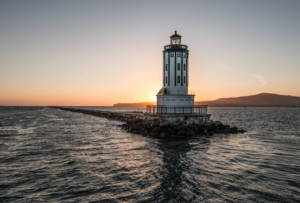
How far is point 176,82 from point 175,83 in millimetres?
211

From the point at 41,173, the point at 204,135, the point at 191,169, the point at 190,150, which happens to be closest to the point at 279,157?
the point at 190,150

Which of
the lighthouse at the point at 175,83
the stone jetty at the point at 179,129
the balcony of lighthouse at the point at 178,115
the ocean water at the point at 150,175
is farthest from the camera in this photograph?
the lighthouse at the point at 175,83

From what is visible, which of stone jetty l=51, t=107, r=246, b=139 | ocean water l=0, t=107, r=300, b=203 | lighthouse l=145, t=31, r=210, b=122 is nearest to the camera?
ocean water l=0, t=107, r=300, b=203

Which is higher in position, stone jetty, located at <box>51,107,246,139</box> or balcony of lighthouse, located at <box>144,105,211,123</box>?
balcony of lighthouse, located at <box>144,105,211,123</box>

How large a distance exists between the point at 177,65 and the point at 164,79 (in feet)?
9.93

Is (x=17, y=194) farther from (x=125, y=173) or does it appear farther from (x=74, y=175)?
(x=125, y=173)

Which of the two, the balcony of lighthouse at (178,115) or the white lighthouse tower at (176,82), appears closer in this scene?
the balcony of lighthouse at (178,115)

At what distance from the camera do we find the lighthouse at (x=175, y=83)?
31.2 metres

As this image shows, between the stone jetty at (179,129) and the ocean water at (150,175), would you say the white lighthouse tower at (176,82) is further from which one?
the ocean water at (150,175)

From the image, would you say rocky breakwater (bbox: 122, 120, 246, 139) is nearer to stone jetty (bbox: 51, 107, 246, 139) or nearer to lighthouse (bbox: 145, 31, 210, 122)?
stone jetty (bbox: 51, 107, 246, 139)

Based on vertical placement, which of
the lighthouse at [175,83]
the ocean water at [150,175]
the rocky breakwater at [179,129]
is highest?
the lighthouse at [175,83]

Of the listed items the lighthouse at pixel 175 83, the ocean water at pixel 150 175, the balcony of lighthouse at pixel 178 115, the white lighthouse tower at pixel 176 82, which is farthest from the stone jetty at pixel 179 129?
the ocean water at pixel 150 175

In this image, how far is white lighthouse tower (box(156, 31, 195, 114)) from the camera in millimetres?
31281

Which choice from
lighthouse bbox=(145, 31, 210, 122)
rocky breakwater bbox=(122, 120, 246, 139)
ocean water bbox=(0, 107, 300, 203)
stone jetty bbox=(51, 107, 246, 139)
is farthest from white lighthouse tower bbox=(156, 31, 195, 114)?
ocean water bbox=(0, 107, 300, 203)
